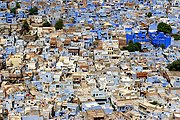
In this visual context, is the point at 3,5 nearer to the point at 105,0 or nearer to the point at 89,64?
the point at 105,0

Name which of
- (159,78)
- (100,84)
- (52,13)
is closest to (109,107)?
(100,84)

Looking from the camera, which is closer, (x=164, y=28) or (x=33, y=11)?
(x=164, y=28)

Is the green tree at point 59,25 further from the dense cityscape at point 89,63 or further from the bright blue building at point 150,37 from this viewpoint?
the bright blue building at point 150,37

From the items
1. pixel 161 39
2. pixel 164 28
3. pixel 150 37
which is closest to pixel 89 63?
pixel 161 39

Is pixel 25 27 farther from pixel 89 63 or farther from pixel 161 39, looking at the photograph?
pixel 161 39

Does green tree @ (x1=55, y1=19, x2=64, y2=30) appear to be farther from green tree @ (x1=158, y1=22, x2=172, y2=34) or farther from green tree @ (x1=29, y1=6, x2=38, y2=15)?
green tree @ (x1=158, y1=22, x2=172, y2=34)

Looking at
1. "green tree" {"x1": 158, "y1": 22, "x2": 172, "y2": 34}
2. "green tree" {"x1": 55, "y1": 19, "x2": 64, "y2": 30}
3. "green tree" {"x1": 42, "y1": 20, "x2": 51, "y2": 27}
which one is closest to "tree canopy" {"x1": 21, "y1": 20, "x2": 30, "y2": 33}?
"green tree" {"x1": 42, "y1": 20, "x2": 51, "y2": 27}

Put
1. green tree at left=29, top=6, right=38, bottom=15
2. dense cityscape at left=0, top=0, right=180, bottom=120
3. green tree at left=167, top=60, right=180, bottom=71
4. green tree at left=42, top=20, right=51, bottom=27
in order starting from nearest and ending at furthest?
dense cityscape at left=0, top=0, right=180, bottom=120 < green tree at left=167, top=60, right=180, bottom=71 < green tree at left=42, top=20, right=51, bottom=27 < green tree at left=29, top=6, right=38, bottom=15
